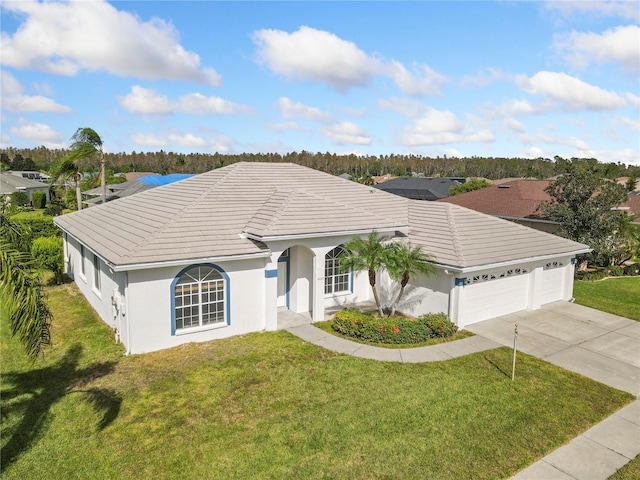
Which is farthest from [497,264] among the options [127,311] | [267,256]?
[127,311]

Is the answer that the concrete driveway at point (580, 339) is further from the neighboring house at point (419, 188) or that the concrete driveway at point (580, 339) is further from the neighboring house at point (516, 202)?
the neighboring house at point (419, 188)

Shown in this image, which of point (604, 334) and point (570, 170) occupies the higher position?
point (570, 170)

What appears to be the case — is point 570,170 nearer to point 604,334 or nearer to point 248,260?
point 604,334

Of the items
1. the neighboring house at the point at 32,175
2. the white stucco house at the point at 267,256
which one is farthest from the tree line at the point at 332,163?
the white stucco house at the point at 267,256

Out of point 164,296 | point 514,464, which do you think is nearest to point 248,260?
point 164,296

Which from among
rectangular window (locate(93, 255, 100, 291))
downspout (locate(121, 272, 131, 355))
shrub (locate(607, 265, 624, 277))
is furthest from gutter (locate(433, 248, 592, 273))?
rectangular window (locate(93, 255, 100, 291))

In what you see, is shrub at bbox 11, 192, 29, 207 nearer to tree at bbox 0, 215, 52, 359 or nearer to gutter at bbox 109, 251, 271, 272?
gutter at bbox 109, 251, 271, 272
